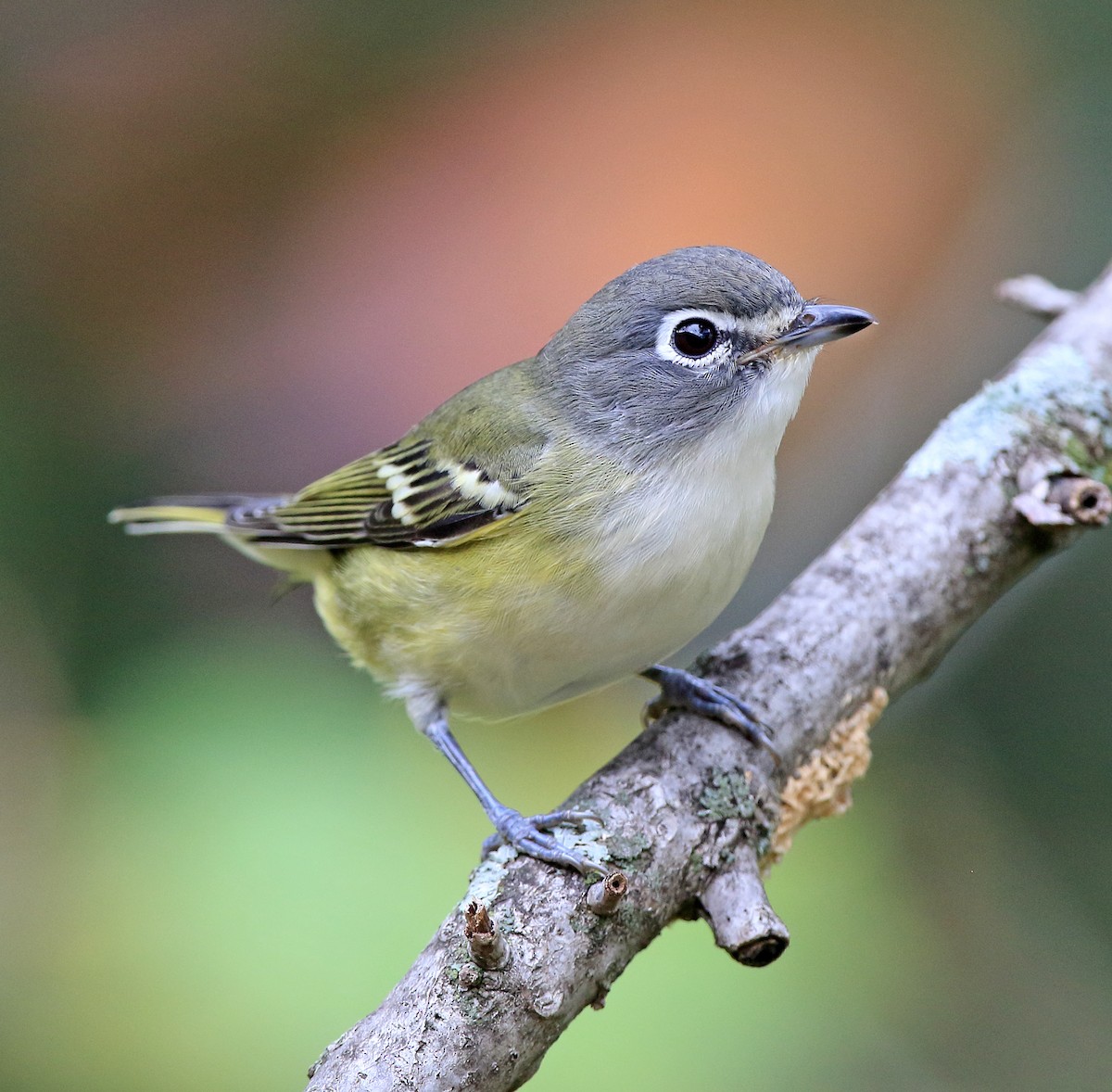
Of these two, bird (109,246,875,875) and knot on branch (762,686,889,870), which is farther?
knot on branch (762,686,889,870)

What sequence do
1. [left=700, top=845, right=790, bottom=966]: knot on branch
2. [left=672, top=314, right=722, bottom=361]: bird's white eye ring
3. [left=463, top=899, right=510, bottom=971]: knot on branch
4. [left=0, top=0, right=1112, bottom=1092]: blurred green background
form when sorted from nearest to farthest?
[left=463, top=899, right=510, bottom=971]: knot on branch < [left=700, top=845, right=790, bottom=966]: knot on branch < [left=672, top=314, right=722, bottom=361]: bird's white eye ring < [left=0, top=0, right=1112, bottom=1092]: blurred green background

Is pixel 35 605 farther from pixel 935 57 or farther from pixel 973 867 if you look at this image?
pixel 935 57

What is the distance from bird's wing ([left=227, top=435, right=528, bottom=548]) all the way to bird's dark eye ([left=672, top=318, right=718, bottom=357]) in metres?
0.55

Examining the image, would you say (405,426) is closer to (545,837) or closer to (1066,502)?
(1066,502)

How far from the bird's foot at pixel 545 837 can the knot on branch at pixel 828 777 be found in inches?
22.3

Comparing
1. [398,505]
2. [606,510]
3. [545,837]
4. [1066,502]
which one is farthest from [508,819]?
[1066,502]

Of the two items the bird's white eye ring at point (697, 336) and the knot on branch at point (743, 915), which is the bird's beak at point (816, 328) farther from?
the knot on branch at point (743, 915)

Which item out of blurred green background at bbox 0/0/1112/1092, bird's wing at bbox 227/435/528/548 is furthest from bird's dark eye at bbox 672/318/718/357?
blurred green background at bbox 0/0/1112/1092

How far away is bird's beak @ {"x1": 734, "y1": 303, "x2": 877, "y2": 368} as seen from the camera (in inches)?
109

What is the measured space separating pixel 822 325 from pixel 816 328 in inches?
0.6

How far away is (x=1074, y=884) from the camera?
4.38 meters

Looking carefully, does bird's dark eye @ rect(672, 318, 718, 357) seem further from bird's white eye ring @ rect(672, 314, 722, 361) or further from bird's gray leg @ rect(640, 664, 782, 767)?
bird's gray leg @ rect(640, 664, 782, 767)

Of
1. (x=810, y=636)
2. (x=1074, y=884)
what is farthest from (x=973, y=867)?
(x=810, y=636)

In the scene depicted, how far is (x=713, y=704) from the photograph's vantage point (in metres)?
2.93
